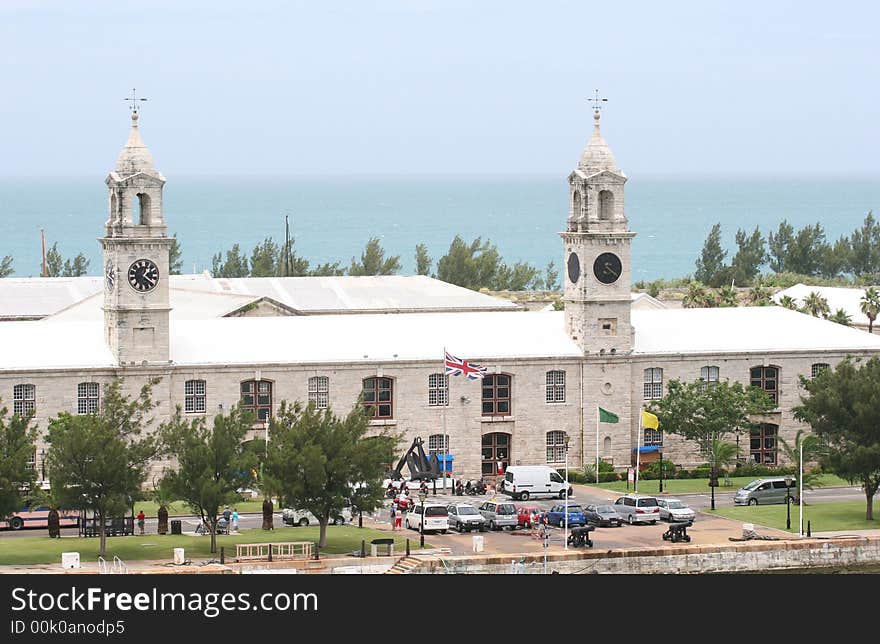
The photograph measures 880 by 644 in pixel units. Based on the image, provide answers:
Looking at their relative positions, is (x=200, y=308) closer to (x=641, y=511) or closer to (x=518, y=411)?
(x=518, y=411)

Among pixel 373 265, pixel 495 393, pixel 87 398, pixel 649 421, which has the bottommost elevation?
pixel 649 421

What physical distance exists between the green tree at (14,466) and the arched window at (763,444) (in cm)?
3633

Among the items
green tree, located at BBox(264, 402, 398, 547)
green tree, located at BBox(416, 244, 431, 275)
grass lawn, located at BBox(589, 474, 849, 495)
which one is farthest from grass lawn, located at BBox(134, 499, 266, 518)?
green tree, located at BBox(416, 244, 431, 275)

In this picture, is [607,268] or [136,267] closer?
[136,267]

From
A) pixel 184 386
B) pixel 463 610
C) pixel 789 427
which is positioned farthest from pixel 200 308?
pixel 463 610

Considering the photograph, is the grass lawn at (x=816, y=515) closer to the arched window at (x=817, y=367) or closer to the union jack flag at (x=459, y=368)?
the arched window at (x=817, y=367)

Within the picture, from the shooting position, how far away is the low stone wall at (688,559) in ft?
248

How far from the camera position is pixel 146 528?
82.8m

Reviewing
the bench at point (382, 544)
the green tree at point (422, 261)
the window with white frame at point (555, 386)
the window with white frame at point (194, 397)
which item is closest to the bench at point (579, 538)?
the bench at point (382, 544)

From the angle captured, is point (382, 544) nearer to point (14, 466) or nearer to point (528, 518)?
point (528, 518)

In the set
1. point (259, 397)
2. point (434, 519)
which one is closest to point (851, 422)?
point (434, 519)

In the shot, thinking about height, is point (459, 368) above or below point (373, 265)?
below

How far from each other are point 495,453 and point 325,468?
21775mm

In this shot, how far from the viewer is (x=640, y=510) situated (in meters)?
84.1
